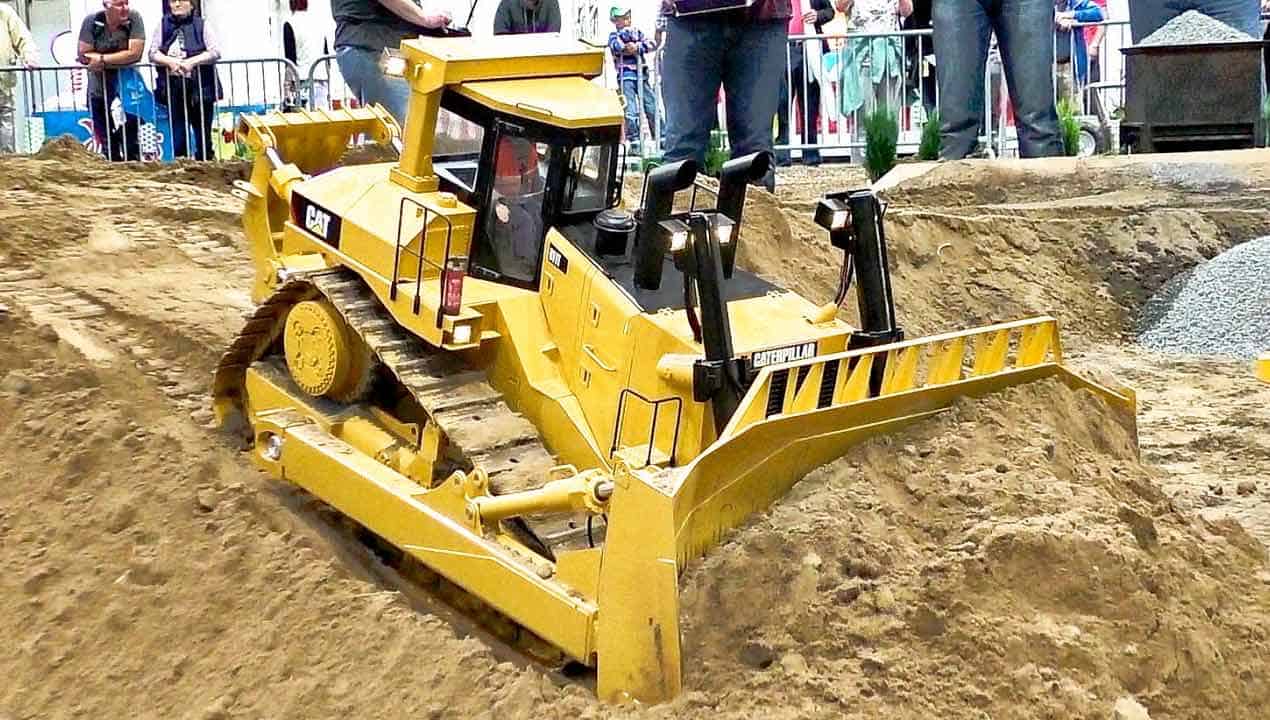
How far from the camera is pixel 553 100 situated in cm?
616

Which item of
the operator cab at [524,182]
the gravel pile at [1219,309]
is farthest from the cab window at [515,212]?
the gravel pile at [1219,309]

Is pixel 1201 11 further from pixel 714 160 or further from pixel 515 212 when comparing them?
pixel 515 212

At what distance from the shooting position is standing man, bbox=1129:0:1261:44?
1348 cm

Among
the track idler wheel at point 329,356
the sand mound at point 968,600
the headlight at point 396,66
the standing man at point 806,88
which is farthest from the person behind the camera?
the standing man at point 806,88

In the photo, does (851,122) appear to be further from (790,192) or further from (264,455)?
(264,455)

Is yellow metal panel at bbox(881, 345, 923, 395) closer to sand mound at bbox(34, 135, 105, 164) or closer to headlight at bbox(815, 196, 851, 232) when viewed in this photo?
headlight at bbox(815, 196, 851, 232)

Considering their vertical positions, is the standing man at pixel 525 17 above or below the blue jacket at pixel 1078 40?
above

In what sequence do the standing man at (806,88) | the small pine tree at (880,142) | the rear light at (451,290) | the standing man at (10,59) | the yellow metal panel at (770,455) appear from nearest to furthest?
the yellow metal panel at (770,455) → the rear light at (451,290) → the small pine tree at (880,142) → the standing man at (10,59) → the standing man at (806,88)

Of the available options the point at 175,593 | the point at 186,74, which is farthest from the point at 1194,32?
the point at 175,593

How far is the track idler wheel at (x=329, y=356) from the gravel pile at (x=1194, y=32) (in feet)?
24.7

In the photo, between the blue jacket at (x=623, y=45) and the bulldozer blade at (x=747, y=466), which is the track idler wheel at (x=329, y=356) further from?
the blue jacket at (x=623, y=45)

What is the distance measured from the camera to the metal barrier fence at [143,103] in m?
13.2

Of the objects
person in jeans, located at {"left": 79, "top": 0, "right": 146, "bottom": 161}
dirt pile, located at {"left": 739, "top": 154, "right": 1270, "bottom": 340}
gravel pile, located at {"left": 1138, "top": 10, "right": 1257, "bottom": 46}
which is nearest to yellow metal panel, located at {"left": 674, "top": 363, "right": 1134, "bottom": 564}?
dirt pile, located at {"left": 739, "top": 154, "right": 1270, "bottom": 340}

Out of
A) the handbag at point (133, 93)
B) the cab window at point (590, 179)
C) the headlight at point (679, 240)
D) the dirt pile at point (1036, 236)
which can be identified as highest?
the handbag at point (133, 93)
